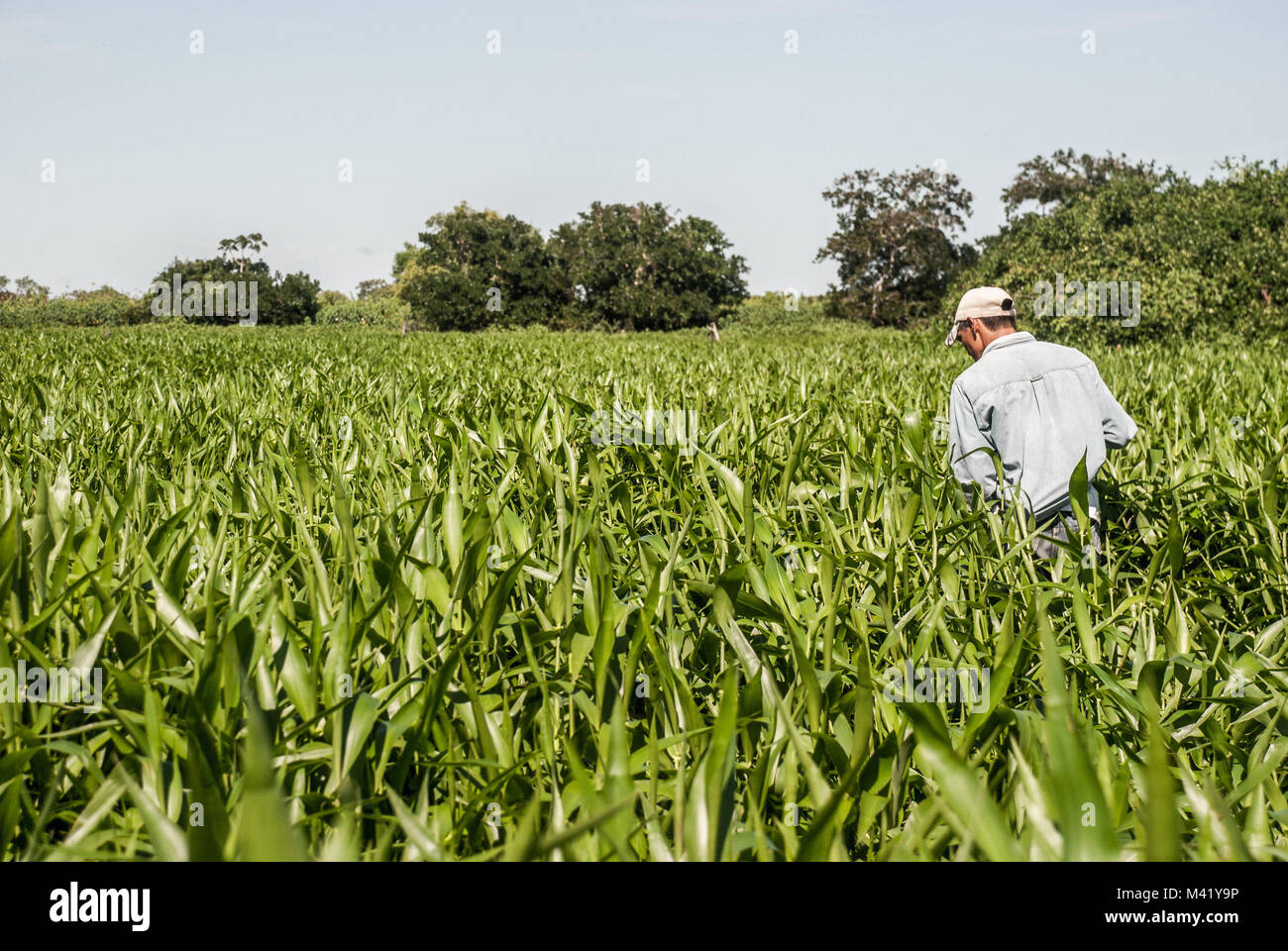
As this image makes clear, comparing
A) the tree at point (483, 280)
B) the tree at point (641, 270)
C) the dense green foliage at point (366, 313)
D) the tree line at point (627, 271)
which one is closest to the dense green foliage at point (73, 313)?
the tree line at point (627, 271)

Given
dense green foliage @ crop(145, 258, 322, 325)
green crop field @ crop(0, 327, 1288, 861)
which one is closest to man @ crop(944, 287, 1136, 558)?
green crop field @ crop(0, 327, 1288, 861)

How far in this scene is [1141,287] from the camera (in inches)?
763

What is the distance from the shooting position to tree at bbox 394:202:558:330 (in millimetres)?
52969

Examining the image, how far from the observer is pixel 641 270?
171 ft

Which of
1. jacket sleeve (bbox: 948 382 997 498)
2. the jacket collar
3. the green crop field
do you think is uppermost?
the jacket collar

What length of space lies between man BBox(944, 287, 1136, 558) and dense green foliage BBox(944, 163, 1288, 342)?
62.5 feet

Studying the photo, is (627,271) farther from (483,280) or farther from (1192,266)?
(1192,266)

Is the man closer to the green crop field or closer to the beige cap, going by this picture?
the beige cap

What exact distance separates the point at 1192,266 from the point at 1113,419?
20.5 meters

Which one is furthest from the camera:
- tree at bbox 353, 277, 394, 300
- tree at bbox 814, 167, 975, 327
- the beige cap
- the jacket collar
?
tree at bbox 353, 277, 394, 300
